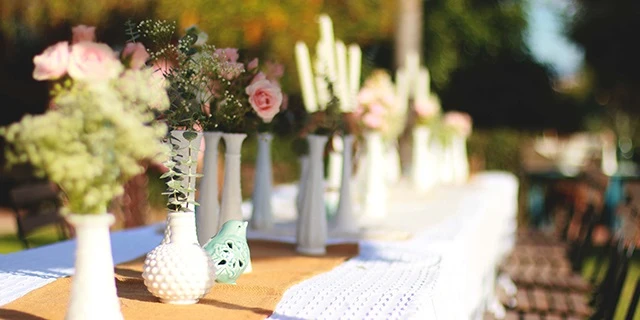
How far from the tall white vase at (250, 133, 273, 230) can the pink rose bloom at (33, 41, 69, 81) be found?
1.16 meters

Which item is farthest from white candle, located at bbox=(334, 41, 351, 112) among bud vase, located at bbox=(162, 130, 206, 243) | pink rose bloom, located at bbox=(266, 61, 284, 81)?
bud vase, located at bbox=(162, 130, 206, 243)

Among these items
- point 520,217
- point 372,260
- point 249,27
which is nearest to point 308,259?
point 372,260

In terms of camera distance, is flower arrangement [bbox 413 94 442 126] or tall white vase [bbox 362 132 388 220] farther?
flower arrangement [bbox 413 94 442 126]

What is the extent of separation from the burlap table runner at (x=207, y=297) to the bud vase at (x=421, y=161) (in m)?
2.80

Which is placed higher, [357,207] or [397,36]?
[397,36]

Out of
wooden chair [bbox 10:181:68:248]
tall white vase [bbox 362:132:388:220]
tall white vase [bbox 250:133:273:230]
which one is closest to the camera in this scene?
tall white vase [bbox 250:133:273:230]

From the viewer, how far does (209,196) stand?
242 cm

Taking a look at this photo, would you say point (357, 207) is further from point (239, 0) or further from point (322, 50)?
point (239, 0)

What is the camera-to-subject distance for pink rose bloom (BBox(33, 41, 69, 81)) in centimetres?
195

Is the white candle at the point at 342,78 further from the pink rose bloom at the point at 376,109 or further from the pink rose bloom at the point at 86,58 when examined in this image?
the pink rose bloom at the point at 86,58

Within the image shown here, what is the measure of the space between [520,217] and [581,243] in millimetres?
6072

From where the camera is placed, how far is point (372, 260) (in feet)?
8.73

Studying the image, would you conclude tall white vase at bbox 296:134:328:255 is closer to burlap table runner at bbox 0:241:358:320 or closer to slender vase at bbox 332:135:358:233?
burlap table runner at bbox 0:241:358:320

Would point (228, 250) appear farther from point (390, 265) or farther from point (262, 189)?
point (262, 189)
